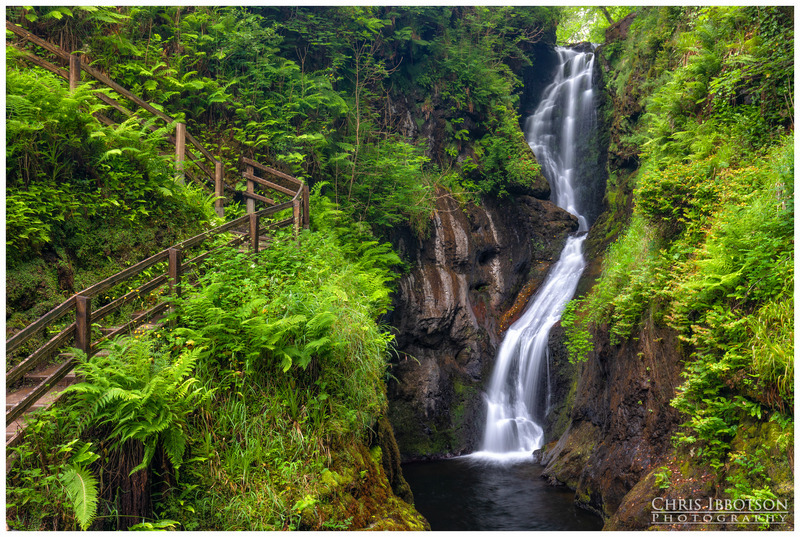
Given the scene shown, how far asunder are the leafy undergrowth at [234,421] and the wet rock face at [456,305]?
18.7 feet

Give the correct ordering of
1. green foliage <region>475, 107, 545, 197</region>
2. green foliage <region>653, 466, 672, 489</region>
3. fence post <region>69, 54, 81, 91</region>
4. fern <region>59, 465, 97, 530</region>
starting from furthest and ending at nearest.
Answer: green foliage <region>475, 107, 545, 197</region>, fence post <region>69, 54, 81, 91</region>, green foliage <region>653, 466, 672, 489</region>, fern <region>59, 465, 97, 530</region>

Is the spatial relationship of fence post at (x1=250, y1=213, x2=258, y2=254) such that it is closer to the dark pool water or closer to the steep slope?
the dark pool water

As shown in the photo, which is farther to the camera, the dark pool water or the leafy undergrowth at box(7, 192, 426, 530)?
the dark pool water

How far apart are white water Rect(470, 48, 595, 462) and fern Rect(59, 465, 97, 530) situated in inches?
416

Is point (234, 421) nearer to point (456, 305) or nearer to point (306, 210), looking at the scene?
point (306, 210)

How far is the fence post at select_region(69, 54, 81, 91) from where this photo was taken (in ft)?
29.0

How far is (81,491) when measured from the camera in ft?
13.7

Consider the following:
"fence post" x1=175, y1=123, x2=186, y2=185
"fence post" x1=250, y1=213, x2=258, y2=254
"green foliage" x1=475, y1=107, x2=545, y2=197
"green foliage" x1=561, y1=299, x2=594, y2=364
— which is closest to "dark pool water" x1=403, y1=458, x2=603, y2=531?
"green foliage" x1=561, y1=299, x2=594, y2=364

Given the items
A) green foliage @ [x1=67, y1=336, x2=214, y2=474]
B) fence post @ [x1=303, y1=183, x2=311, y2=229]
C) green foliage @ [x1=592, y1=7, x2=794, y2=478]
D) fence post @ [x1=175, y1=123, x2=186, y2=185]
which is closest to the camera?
green foliage @ [x1=67, y1=336, x2=214, y2=474]

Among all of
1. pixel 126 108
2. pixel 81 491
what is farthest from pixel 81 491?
pixel 126 108

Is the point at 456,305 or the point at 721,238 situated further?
the point at 456,305

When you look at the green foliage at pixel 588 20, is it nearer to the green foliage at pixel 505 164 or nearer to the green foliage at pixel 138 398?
the green foliage at pixel 505 164

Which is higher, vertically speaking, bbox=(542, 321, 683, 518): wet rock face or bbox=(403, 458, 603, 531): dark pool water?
bbox=(542, 321, 683, 518): wet rock face

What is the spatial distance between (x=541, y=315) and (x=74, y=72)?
13.4 metres
